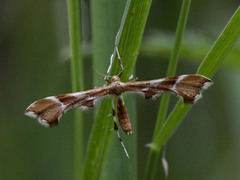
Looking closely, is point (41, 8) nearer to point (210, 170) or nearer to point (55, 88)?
point (55, 88)

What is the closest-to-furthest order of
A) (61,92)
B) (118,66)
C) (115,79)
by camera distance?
(118,66)
(115,79)
(61,92)

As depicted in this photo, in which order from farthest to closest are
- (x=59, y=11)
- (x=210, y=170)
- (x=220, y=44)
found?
(x=210, y=170)
(x=59, y=11)
(x=220, y=44)

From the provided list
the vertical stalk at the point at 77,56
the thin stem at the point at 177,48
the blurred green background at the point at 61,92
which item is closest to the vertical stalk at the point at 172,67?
the thin stem at the point at 177,48

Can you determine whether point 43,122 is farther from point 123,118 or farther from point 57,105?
point 123,118

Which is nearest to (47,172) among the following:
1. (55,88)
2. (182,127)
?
(55,88)

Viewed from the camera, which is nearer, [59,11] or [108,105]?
[108,105]

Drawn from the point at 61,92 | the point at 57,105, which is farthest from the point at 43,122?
the point at 61,92
